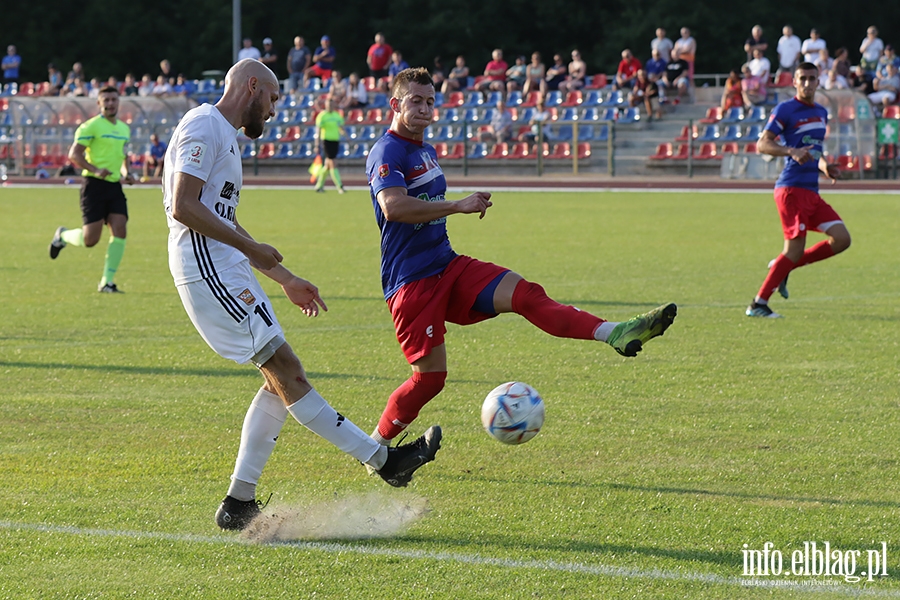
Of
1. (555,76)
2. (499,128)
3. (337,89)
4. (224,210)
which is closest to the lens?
(224,210)

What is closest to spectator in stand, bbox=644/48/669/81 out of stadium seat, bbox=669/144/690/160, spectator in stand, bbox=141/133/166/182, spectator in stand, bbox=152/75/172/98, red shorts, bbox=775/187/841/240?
stadium seat, bbox=669/144/690/160

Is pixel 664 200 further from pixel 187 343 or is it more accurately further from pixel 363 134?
pixel 187 343

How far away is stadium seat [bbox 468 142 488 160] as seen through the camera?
35.5 metres

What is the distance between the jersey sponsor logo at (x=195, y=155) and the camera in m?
4.75

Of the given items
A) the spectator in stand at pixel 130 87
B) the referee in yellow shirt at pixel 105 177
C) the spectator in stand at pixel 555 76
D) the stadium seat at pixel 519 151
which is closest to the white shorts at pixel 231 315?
the referee in yellow shirt at pixel 105 177

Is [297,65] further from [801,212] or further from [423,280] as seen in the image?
[423,280]

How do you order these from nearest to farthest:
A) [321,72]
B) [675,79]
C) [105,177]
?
[105,177] → [675,79] → [321,72]

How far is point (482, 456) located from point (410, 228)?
1.19 m

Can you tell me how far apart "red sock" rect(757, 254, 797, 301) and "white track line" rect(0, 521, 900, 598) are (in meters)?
6.81

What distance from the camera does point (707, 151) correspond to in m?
32.3

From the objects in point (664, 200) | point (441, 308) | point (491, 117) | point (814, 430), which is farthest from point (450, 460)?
point (491, 117)

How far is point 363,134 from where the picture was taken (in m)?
37.6

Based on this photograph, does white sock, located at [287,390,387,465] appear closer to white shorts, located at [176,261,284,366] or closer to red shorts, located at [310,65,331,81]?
white shorts, located at [176,261,284,366]

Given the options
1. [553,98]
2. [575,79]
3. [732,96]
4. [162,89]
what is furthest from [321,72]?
[732,96]
